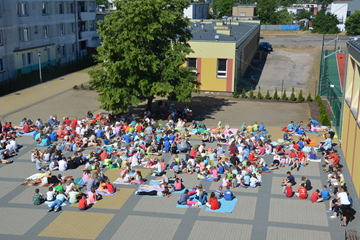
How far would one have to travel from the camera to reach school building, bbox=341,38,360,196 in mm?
20156

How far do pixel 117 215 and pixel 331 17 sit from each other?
87428 millimetres

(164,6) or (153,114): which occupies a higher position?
(164,6)

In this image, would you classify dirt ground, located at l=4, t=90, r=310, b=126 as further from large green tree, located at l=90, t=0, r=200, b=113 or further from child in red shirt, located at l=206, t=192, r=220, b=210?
child in red shirt, located at l=206, t=192, r=220, b=210

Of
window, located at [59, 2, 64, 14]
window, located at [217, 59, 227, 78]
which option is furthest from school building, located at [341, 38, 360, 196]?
window, located at [59, 2, 64, 14]

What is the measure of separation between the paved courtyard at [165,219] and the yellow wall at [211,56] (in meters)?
20.4

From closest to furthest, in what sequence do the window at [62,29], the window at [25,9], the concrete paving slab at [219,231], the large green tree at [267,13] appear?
the concrete paving slab at [219,231] → the window at [25,9] → the window at [62,29] → the large green tree at [267,13]

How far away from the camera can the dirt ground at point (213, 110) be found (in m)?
31.7

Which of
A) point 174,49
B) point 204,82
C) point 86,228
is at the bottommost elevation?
point 86,228

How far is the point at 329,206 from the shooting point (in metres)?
17.7

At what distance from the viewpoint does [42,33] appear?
4938 centimetres

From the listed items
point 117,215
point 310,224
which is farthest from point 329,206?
point 117,215

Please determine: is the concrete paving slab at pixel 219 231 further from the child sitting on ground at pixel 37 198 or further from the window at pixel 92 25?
the window at pixel 92 25

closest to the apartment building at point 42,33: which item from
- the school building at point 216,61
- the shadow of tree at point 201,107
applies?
the shadow of tree at point 201,107

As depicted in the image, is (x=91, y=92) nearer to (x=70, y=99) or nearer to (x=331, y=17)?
(x=70, y=99)
